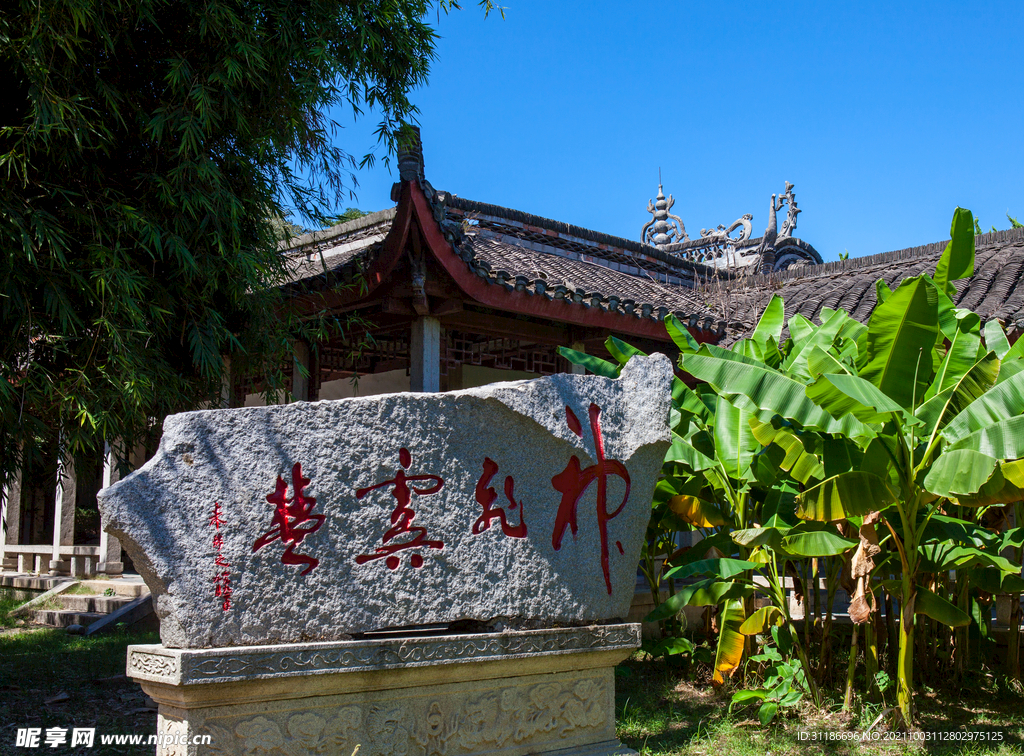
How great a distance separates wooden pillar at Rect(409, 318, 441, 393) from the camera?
21.7 feet

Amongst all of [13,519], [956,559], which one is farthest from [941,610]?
[13,519]

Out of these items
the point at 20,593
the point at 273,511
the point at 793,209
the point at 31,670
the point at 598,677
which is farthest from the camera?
the point at 793,209

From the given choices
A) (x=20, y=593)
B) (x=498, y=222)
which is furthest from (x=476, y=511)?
(x=20, y=593)

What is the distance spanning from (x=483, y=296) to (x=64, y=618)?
5.47 metres

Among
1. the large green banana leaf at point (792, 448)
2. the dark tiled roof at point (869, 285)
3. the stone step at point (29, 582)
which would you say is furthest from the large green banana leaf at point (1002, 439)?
the stone step at point (29, 582)

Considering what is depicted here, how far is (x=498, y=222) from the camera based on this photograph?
364 inches

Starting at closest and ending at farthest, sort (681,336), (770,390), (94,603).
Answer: (770,390) → (681,336) → (94,603)

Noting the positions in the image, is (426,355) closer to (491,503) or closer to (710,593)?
(710,593)

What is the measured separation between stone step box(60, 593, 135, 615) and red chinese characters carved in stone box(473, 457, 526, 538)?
6.01 m

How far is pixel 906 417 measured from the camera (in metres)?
3.99

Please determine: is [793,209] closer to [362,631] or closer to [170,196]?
[170,196]

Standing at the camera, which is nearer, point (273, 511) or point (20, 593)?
point (273, 511)

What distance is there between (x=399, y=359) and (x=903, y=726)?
6125mm

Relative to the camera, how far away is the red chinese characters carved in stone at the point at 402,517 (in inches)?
133
